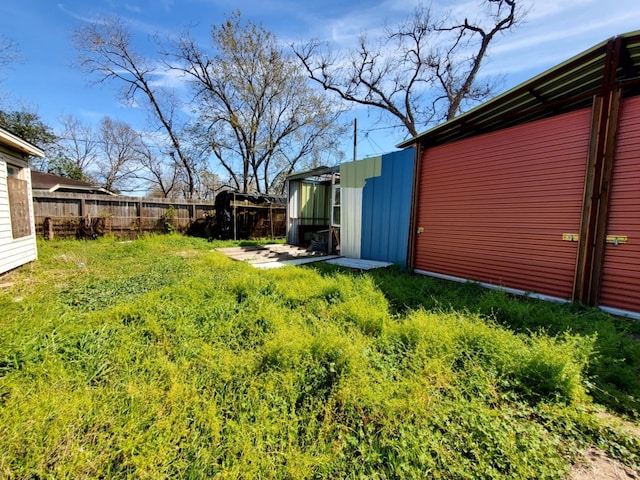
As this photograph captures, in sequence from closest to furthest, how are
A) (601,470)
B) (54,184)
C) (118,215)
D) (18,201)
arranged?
(601,470)
(18,201)
(118,215)
(54,184)

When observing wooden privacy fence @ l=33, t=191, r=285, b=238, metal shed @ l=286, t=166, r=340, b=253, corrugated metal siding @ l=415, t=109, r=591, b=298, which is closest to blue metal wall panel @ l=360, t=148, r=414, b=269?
corrugated metal siding @ l=415, t=109, r=591, b=298

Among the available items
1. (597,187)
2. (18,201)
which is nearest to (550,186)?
(597,187)

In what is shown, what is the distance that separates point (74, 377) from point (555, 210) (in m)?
5.57

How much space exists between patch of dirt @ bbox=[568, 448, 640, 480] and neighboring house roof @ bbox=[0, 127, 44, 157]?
7.77 m

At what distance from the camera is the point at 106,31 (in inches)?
498

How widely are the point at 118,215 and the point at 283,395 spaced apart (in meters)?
10.4

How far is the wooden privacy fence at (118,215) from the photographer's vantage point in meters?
8.13

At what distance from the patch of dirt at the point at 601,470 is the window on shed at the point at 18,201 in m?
7.91

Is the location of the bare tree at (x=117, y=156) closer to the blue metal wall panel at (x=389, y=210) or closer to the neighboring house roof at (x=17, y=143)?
the neighboring house roof at (x=17, y=143)

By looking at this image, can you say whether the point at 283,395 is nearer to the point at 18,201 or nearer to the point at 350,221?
the point at 350,221

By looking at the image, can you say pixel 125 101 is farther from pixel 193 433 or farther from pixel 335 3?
pixel 193 433

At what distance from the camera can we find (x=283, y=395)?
170 centimetres

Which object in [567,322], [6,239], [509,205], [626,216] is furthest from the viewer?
[6,239]

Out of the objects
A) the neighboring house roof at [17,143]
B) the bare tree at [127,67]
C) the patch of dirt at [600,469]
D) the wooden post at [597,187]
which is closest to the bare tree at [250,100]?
the bare tree at [127,67]
